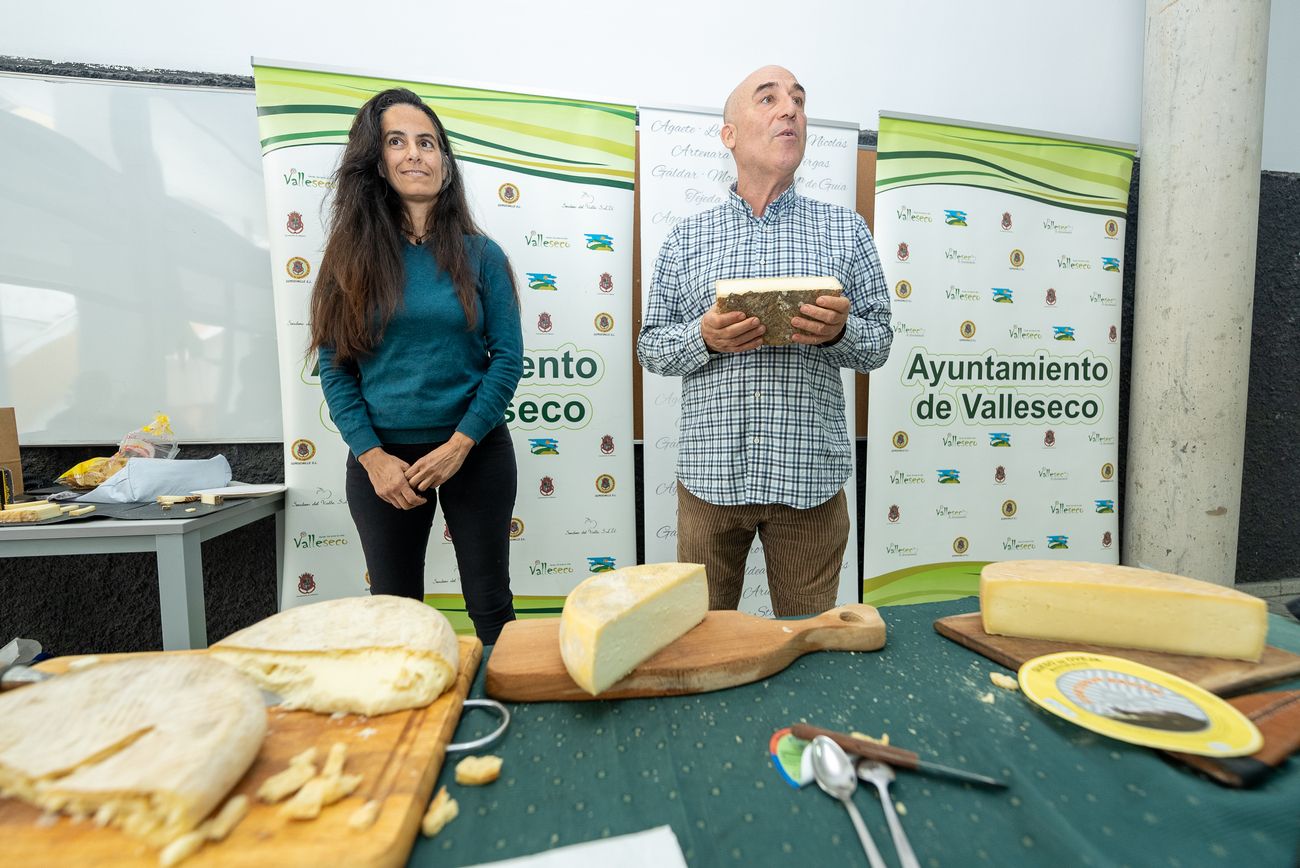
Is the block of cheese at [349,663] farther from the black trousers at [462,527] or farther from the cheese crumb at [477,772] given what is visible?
the black trousers at [462,527]

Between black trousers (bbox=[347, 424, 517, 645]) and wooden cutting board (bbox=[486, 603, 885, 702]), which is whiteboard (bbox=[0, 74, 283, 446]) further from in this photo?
wooden cutting board (bbox=[486, 603, 885, 702])

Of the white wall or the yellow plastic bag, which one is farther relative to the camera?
the white wall

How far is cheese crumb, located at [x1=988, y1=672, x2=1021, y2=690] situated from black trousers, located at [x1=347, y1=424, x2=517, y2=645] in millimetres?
1230

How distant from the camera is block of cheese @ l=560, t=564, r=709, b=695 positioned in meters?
0.74

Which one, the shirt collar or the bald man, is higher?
the shirt collar

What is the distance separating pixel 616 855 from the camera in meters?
0.49

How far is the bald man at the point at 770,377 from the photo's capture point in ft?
5.08

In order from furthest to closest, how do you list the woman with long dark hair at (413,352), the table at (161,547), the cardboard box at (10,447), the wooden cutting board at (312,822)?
the cardboard box at (10,447), the table at (161,547), the woman with long dark hair at (413,352), the wooden cutting board at (312,822)

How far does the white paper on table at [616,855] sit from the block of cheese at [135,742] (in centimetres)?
27

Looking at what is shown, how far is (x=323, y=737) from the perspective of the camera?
0.64 metres

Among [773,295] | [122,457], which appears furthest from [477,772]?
[122,457]

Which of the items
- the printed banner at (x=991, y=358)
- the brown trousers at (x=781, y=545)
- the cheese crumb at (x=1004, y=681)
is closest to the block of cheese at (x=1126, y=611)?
the cheese crumb at (x=1004, y=681)

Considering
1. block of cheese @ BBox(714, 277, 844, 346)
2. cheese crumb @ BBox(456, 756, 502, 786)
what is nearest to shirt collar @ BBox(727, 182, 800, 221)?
block of cheese @ BBox(714, 277, 844, 346)

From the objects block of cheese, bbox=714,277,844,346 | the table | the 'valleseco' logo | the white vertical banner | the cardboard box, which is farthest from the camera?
the white vertical banner
